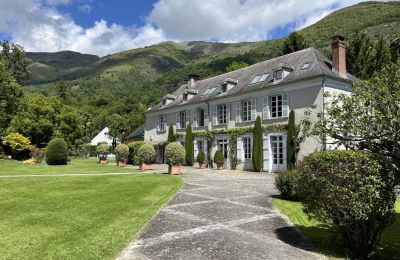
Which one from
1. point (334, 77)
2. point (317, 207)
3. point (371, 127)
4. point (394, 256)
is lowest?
point (394, 256)

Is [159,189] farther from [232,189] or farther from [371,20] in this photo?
Result: [371,20]

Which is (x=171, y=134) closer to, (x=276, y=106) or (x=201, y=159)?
(x=201, y=159)

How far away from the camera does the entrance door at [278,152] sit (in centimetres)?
2316

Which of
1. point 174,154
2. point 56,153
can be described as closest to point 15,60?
point 56,153

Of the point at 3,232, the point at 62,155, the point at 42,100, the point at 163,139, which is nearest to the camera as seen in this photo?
the point at 3,232

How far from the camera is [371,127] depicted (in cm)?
652

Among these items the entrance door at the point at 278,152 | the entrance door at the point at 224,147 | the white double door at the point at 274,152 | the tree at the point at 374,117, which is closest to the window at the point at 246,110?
the white double door at the point at 274,152

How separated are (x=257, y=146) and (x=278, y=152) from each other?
1692mm

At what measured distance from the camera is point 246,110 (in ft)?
87.2

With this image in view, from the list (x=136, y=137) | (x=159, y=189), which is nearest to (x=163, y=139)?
(x=136, y=137)

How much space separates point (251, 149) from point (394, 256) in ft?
63.0

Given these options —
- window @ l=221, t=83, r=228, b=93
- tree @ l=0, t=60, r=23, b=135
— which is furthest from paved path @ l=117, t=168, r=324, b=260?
tree @ l=0, t=60, r=23, b=135

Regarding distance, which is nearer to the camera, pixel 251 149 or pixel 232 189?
pixel 232 189

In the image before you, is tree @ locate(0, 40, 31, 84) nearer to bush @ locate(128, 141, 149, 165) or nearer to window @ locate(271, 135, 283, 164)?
bush @ locate(128, 141, 149, 165)
